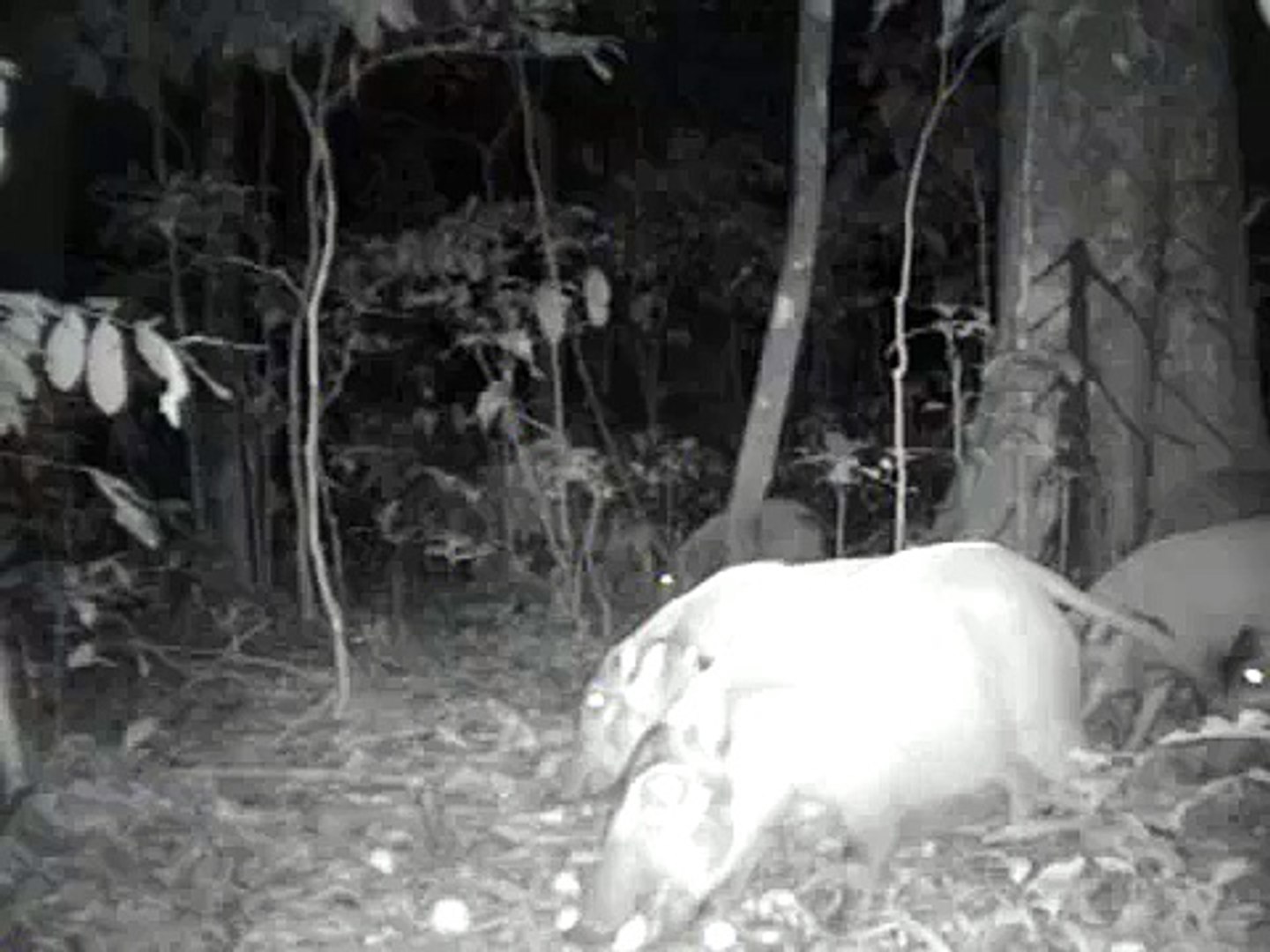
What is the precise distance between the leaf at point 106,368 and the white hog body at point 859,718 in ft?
5.74

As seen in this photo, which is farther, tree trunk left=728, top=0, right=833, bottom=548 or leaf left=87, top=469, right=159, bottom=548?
tree trunk left=728, top=0, right=833, bottom=548

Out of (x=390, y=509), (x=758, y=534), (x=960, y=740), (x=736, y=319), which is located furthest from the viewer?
(x=736, y=319)

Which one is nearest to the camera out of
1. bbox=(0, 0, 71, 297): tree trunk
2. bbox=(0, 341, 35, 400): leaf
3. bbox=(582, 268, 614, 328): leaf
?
bbox=(0, 341, 35, 400): leaf

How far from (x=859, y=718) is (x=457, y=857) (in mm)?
1358

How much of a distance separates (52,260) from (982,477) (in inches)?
174

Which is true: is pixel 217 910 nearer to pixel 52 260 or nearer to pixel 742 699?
pixel 742 699

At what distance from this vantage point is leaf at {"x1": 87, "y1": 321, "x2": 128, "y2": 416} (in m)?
3.34

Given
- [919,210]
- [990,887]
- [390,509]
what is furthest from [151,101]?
[919,210]

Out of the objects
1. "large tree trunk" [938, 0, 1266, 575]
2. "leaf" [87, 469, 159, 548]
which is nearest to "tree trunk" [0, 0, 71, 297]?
"leaf" [87, 469, 159, 548]

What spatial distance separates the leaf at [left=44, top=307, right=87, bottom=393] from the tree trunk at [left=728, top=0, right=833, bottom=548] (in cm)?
450

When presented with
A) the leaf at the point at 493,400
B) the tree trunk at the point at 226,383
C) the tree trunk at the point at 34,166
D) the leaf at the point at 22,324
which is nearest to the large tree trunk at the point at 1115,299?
the leaf at the point at 493,400

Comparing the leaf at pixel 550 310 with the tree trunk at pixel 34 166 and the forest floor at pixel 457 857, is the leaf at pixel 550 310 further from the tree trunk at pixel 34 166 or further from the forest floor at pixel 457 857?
the tree trunk at pixel 34 166

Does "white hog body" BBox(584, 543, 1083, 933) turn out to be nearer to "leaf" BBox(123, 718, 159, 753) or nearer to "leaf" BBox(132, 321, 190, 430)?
"leaf" BBox(132, 321, 190, 430)

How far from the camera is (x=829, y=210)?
12.2 metres
